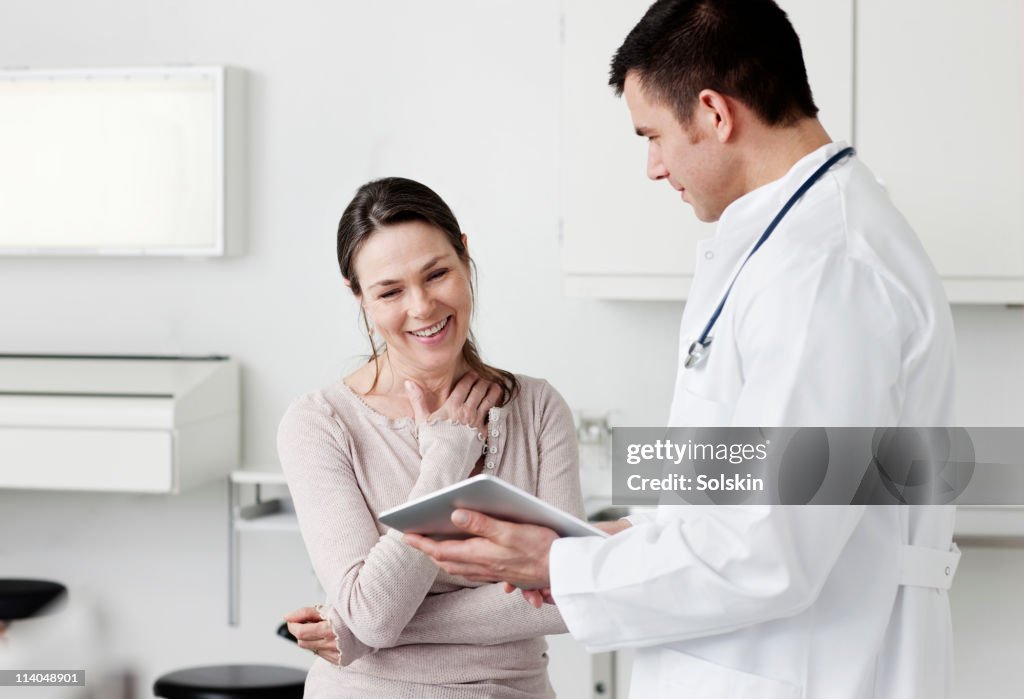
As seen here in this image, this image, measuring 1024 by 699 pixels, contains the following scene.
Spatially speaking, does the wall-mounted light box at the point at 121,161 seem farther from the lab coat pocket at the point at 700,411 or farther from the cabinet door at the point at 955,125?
the lab coat pocket at the point at 700,411

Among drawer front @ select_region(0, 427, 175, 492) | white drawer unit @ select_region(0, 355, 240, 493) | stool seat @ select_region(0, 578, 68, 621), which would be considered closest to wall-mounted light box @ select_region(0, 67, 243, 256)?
white drawer unit @ select_region(0, 355, 240, 493)

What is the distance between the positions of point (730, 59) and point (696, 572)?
47 centimetres

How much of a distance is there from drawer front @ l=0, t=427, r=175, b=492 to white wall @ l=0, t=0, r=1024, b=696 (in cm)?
34

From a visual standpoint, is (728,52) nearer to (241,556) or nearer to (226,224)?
(226,224)

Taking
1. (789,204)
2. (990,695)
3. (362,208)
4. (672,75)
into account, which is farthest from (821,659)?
(990,695)

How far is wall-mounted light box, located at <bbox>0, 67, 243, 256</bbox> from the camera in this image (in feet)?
9.23

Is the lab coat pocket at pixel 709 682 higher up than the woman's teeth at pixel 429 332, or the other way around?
the woman's teeth at pixel 429 332

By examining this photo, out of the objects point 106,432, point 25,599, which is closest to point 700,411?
point 106,432

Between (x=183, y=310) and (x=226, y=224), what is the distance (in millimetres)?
284

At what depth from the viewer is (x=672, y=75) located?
3.69ft

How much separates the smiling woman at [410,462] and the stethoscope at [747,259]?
0.43 meters

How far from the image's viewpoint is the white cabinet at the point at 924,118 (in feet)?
7.69

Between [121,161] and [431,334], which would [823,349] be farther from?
[121,161]

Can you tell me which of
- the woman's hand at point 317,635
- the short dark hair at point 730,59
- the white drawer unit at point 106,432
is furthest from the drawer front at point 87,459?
the short dark hair at point 730,59
